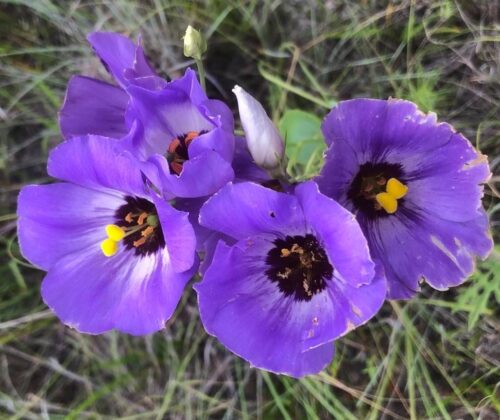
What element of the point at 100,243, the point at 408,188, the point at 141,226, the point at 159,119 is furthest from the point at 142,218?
the point at 408,188

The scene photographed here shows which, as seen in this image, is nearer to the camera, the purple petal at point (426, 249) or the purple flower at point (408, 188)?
the purple flower at point (408, 188)

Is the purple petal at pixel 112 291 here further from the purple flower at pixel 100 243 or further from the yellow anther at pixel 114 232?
the yellow anther at pixel 114 232

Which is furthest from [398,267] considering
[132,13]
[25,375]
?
[25,375]

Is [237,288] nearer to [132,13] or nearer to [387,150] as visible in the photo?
[387,150]

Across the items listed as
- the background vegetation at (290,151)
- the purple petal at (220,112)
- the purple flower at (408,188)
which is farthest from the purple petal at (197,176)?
the background vegetation at (290,151)

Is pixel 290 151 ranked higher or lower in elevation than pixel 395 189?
lower

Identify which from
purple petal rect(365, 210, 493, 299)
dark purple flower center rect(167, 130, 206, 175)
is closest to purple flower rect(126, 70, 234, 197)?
dark purple flower center rect(167, 130, 206, 175)

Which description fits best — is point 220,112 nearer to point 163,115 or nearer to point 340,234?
point 163,115

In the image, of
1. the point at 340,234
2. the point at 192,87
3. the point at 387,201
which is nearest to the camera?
the point at 340,234
